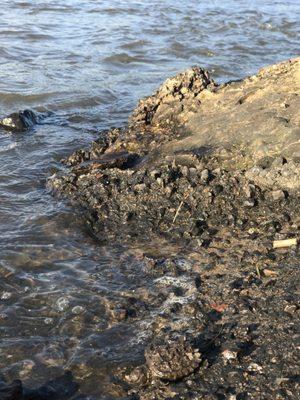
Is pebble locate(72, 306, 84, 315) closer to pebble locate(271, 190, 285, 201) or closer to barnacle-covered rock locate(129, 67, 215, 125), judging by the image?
pebble locate(271, 190, 285, 201)

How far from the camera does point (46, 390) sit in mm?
3189

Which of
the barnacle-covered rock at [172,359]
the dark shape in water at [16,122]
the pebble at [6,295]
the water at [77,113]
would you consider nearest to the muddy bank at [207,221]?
the barnacle-covered rock at [172,359]

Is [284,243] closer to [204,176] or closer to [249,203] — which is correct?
[249,203]

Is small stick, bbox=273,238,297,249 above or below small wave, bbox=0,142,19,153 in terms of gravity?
Result: above

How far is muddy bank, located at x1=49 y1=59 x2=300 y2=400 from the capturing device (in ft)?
10.4

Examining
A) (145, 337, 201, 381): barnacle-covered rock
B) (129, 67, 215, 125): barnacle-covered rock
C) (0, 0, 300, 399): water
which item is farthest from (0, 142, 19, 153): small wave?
(145, 337, 201, 381): barnacle-covered rock

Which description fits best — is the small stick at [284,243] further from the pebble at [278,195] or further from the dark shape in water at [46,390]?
the dark shape in water at [46,390]

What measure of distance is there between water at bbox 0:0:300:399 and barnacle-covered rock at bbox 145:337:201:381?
23cm

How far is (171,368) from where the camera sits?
3.14m

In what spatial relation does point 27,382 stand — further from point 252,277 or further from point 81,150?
point 81,150

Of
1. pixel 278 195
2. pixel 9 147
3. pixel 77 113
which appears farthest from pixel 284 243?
pixel 77 113

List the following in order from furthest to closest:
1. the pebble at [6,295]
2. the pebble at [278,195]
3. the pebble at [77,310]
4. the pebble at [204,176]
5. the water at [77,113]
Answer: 1. the pebble at [204,176]
2. the pebble at [278,195]
3. the pebble at [6,295]
4. the pebble at [77,310]
5. the water at [77,113]

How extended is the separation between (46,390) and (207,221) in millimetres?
2076

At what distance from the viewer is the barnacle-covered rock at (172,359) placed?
314 cm
